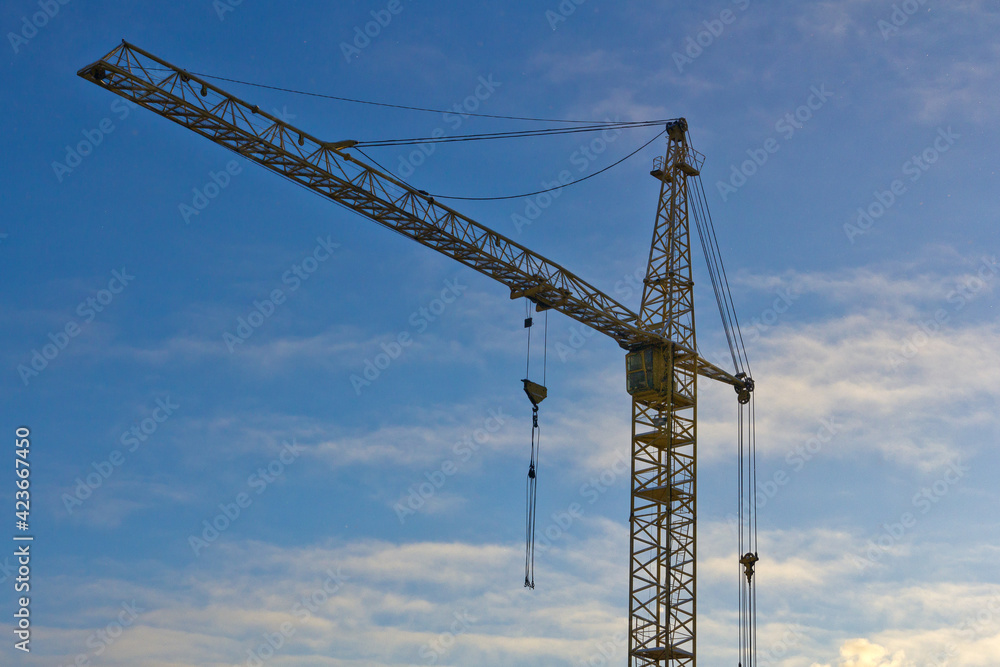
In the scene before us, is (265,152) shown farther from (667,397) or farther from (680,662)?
(680,662)

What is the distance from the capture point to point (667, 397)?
69.8m

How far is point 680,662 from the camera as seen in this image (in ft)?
217

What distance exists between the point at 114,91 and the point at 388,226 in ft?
46.8

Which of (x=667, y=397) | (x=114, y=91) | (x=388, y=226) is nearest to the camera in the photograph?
(x=114, y=91)

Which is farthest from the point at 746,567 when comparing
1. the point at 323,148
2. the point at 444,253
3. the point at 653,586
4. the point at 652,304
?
the point at 323,148

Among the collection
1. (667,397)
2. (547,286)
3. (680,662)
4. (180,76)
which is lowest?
(680,662)

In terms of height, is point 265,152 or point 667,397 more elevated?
point 265,152

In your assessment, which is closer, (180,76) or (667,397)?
(180,76)

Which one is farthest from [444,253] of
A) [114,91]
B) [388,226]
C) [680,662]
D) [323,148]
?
[680,662]

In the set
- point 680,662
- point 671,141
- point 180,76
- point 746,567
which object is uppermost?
point 671,141

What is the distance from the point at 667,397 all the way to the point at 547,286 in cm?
869

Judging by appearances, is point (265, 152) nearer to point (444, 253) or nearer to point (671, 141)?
point (444, 253)

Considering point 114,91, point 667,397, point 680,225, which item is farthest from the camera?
point 680,225

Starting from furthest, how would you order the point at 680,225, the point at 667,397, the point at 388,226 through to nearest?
the point at 680,225
the point at 667,397
the point at 388,226
